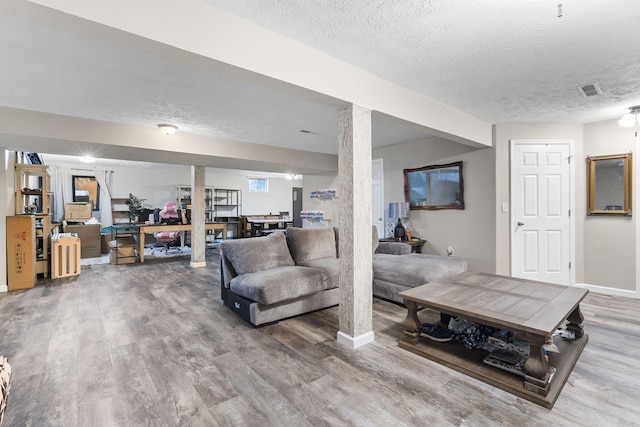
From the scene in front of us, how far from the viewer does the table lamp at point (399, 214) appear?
4.93 m

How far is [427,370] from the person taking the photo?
2.10 metres

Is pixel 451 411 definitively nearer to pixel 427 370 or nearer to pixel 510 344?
pixel 427 370

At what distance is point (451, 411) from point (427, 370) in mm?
424

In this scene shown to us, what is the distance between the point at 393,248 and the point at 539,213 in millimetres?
2081

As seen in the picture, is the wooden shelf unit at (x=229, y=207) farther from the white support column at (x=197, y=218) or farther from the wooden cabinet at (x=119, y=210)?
the white support column at (x=197, y=218)

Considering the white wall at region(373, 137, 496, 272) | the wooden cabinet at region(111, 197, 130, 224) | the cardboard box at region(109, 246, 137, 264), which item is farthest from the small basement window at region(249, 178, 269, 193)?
the white wall at region(373, 137, 496, 272)

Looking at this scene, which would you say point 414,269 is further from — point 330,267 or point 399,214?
point 399,214

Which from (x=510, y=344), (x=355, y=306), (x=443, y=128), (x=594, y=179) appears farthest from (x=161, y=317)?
(x=594, y=179)

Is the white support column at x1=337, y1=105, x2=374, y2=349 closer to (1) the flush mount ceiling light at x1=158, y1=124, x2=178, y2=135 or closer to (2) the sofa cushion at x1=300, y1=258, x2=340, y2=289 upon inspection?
(2) the sofa cushion at x1=300, y1=258, x2=340, y2=289

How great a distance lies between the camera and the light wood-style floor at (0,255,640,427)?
1.65 meters

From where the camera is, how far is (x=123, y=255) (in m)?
6.12

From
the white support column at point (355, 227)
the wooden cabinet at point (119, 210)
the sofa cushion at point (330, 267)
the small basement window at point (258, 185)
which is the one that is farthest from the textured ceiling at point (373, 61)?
the small basement window at point (258, 185)

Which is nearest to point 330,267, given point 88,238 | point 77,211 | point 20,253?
point 20,253

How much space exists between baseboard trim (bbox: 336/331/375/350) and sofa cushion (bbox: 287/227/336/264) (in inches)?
55.4
